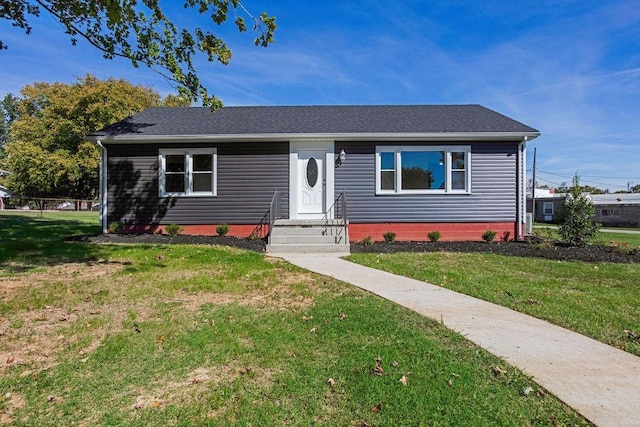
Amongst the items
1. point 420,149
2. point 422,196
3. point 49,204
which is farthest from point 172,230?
point 49,204

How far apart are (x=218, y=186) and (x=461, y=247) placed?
732cm

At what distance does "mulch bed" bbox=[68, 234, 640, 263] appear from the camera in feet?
28.1

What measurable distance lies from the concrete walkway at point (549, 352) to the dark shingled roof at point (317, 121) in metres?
6.85

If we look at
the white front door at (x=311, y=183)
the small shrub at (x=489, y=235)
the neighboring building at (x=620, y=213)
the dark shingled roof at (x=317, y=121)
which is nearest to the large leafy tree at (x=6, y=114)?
the dark shingled roof at (x=317, y=121)

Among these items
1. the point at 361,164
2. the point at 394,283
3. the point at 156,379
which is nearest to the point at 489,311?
the point at 394,283

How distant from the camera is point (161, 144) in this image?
1134 centimetres

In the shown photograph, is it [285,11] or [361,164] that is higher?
[285,11]

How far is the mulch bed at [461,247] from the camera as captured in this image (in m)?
8.56

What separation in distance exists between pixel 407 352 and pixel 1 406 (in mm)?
3031

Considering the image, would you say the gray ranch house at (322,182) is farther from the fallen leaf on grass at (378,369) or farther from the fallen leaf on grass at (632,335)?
the fallen leaf on grass at (378,369)

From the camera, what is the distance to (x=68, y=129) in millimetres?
33469

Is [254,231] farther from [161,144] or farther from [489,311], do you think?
[489,311]

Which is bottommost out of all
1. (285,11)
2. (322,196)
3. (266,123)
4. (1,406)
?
(1,406)

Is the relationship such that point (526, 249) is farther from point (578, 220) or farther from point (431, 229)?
point (431, 229)
